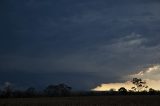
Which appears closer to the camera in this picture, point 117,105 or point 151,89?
point 117,105

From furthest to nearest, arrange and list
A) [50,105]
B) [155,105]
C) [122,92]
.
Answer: [122,92], [50,105], [155,105]

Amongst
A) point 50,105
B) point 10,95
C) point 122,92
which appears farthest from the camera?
point 122,92

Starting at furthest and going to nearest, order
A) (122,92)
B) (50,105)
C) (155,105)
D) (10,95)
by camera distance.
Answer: (122,92) < (10,95) < (50,105) < (155,105)

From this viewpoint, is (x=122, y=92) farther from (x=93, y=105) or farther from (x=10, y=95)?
(x=93, y=105)

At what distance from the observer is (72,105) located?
43.3 metres

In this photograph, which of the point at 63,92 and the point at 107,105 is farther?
the point at 63,92

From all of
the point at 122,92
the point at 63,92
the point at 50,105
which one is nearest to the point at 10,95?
the point at 63,92

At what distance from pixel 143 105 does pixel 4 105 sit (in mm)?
15795

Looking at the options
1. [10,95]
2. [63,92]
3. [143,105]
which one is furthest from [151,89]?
[143,105]

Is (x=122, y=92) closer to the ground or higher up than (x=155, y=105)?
higher up

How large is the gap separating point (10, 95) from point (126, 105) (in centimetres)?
3965

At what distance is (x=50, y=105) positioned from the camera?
147 ft

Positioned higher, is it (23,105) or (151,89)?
(151,89)

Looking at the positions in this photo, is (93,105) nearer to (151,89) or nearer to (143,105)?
(143,105)
